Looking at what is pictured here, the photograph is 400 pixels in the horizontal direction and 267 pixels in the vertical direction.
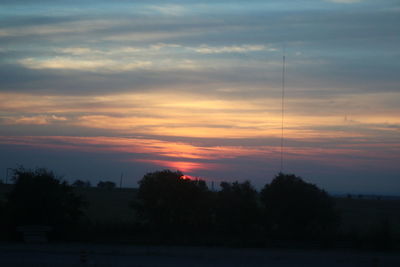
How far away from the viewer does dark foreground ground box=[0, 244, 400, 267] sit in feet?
62.4

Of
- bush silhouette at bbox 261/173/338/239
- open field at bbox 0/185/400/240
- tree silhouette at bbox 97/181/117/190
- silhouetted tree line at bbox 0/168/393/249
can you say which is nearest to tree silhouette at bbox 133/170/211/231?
silhouetted tree line at bbox 0/168/393/249

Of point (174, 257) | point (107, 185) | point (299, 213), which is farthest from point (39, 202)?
point (107, 185)

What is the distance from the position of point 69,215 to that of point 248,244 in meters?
9.48

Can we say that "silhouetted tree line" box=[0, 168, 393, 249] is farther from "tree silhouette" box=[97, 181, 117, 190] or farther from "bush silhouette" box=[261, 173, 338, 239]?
"tree silhouette" box=[97, 181, 117, 190]

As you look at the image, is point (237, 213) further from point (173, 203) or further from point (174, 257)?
point (174, 257)

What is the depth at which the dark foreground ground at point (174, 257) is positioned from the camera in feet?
62.4

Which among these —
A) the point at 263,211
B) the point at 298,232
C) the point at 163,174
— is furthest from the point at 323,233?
the point at 163,174

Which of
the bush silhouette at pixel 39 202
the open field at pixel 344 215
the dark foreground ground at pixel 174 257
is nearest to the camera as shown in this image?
the dark foreground ground at pixel 174 257

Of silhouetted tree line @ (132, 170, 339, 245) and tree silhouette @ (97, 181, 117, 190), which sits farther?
tree silhouette @ (97, 181, 117, 190)

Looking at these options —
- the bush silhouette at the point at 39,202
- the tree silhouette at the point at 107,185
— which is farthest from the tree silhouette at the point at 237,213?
the tree silhouette at the point at 107,185

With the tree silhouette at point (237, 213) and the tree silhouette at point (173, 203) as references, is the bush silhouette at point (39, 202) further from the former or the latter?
the tree silhouette at point (237, 213)

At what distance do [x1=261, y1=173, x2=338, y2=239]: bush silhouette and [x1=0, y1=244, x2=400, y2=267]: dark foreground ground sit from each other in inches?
90.9

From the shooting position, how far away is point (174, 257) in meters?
21.0

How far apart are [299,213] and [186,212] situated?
5849 mm
